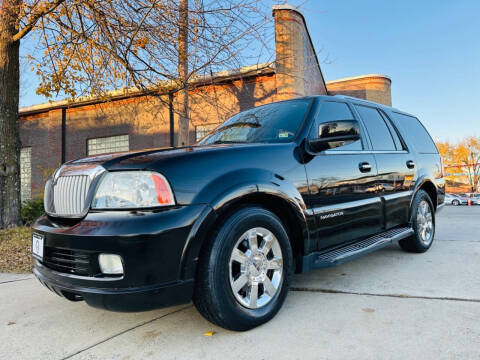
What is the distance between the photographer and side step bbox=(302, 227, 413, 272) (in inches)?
107

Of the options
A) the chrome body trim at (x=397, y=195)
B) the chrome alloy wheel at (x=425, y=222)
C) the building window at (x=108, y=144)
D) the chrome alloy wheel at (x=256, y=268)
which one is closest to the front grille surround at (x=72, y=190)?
the chrome alloy wheel at (x=256, y=268)

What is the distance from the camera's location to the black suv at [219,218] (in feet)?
6.36

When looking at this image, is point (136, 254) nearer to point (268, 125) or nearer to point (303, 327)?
point (303, 327)

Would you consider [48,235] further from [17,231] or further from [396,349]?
[17,231]

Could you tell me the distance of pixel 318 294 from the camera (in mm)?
3000

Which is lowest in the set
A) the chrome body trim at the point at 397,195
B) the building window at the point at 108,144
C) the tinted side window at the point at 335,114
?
the chrome body trim at the point at 397,195

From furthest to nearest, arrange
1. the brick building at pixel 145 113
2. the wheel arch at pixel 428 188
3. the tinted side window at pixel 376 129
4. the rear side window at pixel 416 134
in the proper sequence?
the brick building at pixel 145 113
the rear side window at pixel 416 134
the wheel arch at pixel 428 188
the tinted side window at pixel 376 129

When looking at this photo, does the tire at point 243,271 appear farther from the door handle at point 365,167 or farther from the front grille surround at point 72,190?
the door handle at point 365,167

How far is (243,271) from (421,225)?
318 cm

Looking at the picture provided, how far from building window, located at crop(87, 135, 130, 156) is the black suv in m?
14.2

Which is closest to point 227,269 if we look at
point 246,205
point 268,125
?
point 246,205

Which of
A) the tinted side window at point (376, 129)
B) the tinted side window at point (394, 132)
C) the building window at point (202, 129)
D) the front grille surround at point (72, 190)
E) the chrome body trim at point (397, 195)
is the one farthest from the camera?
the building window at point (202, 129)

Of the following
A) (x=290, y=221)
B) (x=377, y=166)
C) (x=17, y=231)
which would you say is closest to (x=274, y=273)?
(x=290, y=221)

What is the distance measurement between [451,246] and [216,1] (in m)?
5.76
